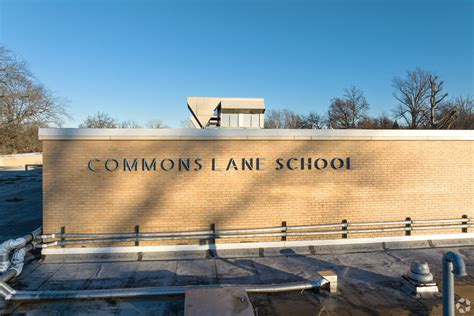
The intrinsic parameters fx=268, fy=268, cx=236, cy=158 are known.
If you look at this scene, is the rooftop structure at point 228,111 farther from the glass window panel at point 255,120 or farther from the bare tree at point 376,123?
the bare tree at point 376,123

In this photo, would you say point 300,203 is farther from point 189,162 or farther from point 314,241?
point 189,162

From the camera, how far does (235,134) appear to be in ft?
25.4

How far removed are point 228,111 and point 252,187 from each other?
57.1 feet

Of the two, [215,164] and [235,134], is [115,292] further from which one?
[235,134]

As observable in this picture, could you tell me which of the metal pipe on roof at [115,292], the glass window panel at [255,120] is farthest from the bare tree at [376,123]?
the metal pipe on roof at [115,292]

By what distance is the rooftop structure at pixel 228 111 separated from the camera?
80.0ft

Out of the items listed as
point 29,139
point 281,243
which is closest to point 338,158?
point 281,243

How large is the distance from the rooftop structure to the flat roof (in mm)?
15672

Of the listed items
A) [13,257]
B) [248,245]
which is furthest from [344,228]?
[13,257]

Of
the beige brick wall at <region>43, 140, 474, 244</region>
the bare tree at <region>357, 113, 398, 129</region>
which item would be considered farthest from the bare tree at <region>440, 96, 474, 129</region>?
the beige brick wall at <region>43, 140, 474, 244</region>

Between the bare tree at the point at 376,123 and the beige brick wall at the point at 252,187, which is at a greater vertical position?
the bare tree at the point at 376,123

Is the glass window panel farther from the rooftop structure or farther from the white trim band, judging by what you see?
the white trim band

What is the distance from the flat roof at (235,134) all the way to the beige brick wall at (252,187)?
157mm

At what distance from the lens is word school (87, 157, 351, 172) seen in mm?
7441
